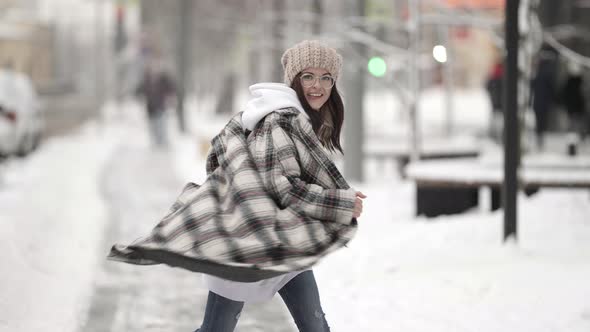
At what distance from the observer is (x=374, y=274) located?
7.72 meters

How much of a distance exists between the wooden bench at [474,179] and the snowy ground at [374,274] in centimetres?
25

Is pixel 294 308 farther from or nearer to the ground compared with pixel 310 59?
nearer to the ground

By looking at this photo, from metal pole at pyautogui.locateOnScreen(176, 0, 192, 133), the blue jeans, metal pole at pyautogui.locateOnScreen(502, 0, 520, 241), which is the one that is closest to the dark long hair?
the blue jeans

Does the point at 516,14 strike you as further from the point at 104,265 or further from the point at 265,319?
the point at 104,265

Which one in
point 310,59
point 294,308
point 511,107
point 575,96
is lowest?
point 294,308

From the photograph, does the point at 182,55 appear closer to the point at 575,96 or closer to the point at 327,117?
the point at 575,96

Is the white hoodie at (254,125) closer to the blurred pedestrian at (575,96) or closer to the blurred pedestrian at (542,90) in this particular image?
the blurred pedestrian at (575,96)

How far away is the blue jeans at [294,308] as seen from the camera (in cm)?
409

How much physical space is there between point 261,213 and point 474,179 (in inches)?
256

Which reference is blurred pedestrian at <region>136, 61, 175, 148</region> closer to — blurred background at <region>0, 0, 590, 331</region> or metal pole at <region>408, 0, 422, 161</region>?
blurred background at <region>0, 0, 590, 331</region>

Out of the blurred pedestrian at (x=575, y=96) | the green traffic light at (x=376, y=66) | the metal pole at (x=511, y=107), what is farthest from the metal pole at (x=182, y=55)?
the metal pole at (x=511, y=107)

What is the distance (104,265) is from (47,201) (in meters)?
4.17

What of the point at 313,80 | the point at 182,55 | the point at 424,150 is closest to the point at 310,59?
the point at 313,80

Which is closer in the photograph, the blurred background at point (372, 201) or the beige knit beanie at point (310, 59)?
the beige knit beanie at point (310, 59)
